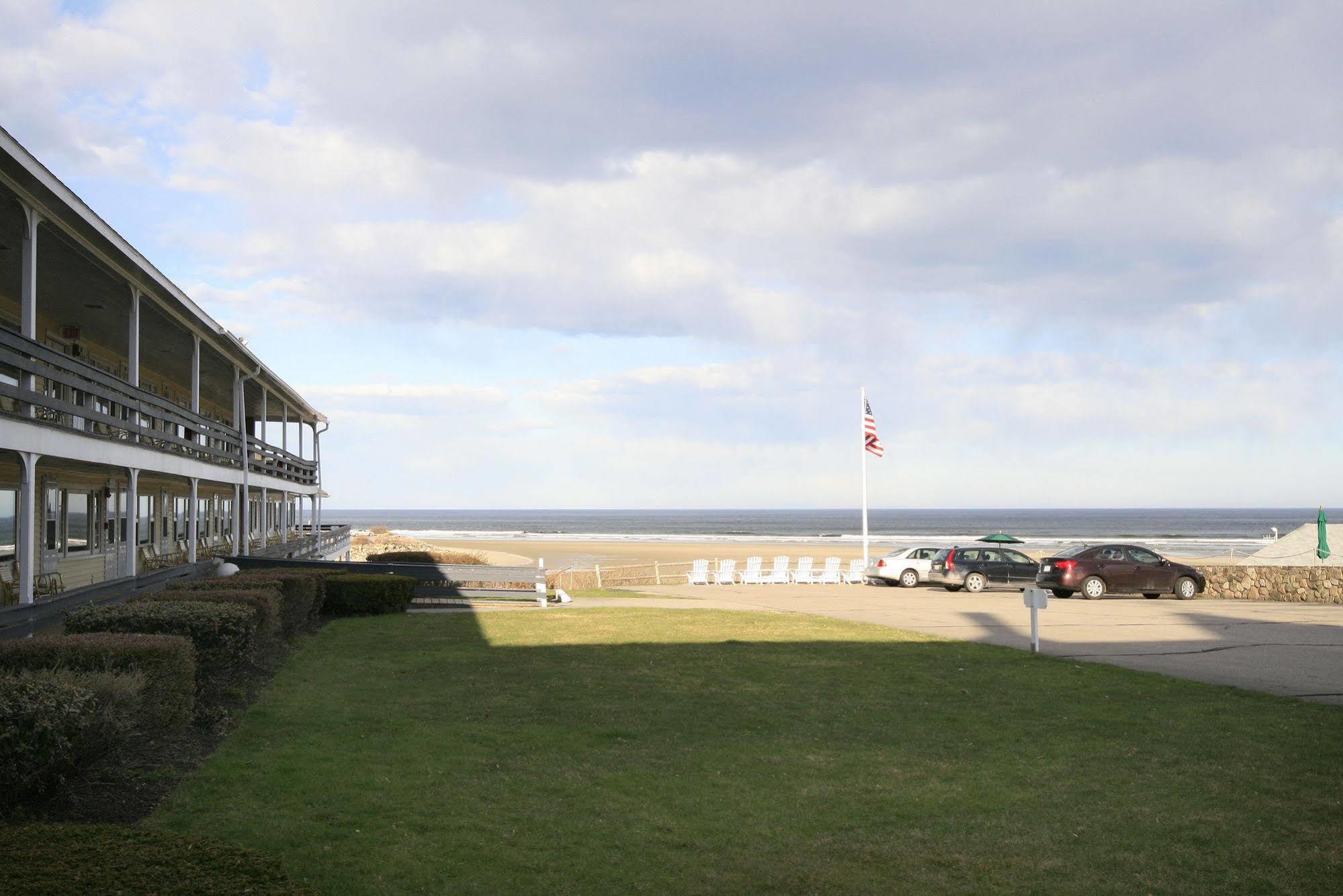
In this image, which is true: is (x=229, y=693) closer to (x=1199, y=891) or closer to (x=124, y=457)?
(x=124, y=457)

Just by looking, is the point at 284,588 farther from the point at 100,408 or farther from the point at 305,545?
the point at 305,545

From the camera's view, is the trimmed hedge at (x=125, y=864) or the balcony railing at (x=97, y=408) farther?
the balcony railing at (x=97, y=408)

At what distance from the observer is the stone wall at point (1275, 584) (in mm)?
26453

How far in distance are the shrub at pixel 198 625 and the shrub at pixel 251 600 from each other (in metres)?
0.64

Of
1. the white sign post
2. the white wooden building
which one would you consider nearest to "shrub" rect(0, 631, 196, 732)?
the white wooden building

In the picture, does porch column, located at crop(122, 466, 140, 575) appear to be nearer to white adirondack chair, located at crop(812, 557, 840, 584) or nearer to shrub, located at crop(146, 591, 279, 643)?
shrub, located at crop(146, 591, 279, 643)

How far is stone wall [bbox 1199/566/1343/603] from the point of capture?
26.5 meters

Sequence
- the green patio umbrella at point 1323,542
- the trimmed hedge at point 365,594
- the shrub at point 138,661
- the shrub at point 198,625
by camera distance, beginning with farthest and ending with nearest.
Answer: the green patio umbrella at point 1323,542, the trimmed hedge at point 365,594, the shrub at point 198,625, the shrub at point 138,661

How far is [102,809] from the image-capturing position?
630 cm

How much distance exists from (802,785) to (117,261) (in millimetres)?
12598

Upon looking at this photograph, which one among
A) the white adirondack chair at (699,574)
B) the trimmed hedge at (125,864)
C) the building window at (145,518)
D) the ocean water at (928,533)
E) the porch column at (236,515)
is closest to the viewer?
the trimmed hedge at (125,864)

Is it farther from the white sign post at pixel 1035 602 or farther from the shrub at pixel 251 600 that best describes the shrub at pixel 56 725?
the white sign post at pixel 1035 602

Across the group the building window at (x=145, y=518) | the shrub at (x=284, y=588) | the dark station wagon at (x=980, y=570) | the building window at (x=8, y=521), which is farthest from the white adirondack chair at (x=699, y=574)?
the building window at (x=8, y=521)

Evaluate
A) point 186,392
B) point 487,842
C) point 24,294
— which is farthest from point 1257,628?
point 186,392
